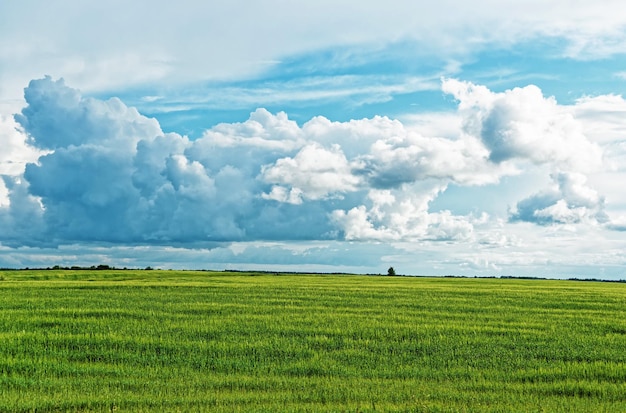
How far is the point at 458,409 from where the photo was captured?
1335cm

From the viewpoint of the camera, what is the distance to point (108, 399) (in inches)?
555

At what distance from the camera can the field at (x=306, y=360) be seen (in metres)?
14.3

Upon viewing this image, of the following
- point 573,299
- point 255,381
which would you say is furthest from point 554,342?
point 573,299

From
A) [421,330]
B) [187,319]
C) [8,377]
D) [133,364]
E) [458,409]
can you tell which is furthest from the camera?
[187,319]

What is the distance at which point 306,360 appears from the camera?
19.0m

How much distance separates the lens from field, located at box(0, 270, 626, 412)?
14.3 metres

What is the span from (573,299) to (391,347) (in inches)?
1146

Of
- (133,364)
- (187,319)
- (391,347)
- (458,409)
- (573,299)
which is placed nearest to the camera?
(458,409)

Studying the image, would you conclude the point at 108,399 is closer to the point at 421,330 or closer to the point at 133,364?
the point at 133,364

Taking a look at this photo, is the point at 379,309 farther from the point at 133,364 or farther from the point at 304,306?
the point at 133,364

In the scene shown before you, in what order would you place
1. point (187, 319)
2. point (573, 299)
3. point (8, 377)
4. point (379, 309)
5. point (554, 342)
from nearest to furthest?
point (8, 377)
point (554, 342)
point (187, 319)
point (379, 309)
point (573, 299)

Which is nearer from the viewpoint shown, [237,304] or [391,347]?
[391,347]

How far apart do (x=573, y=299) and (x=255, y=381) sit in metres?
35.5

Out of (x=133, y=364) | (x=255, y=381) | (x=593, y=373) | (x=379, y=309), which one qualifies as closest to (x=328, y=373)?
(x=255, y=381)
